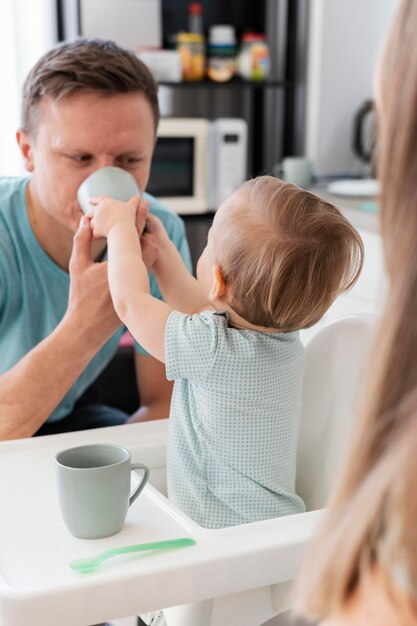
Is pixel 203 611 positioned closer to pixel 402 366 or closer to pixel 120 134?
pixel 402 366

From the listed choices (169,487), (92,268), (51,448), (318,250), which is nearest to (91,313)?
(92,268)

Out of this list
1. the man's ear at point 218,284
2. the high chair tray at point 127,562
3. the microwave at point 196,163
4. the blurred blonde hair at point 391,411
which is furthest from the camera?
the microwave at point 196,163

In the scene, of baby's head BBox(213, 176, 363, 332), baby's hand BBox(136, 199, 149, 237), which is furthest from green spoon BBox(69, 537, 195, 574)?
baby's hand BBox(136, 199, 149, 237)

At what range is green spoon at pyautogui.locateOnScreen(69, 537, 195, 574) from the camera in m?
0.87

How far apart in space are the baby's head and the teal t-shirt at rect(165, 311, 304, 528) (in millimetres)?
43

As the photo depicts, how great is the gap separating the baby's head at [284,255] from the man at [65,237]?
398 millimetres

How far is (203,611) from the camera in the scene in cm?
95

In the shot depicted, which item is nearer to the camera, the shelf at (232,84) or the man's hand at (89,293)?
the man's hand at (89,293)

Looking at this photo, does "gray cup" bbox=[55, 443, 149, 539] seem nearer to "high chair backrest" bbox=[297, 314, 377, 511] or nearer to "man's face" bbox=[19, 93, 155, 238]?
"high chair backrest" bbox=[297, 314, 377, 511]

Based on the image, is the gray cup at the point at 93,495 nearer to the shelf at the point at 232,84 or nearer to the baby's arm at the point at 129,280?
the baby's arm at the point at 129,280

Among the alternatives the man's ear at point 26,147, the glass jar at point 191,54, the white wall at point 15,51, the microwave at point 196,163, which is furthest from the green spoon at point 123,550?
the glass jar at point 191,54

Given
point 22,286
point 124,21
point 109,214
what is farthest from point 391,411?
point 124,21

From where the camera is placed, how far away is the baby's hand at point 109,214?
51.4 inches

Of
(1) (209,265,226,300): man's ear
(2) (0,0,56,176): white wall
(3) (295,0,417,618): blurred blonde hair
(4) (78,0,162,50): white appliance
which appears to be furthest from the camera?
(4) (78,0,162,50): white appliance
